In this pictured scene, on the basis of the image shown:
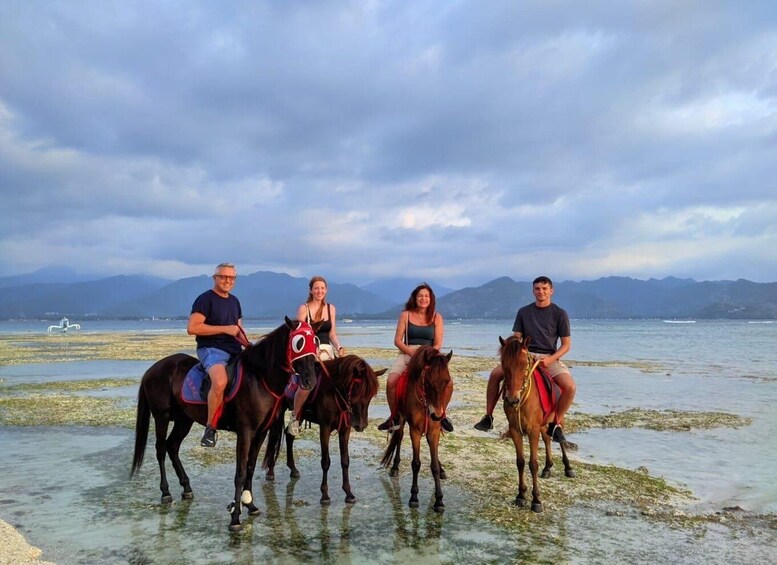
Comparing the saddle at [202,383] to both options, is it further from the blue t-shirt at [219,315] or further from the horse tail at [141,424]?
the horse tail at [141,424]

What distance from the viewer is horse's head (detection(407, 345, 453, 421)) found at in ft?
20.9

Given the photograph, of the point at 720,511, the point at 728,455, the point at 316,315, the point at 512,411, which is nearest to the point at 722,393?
the point at 728,455

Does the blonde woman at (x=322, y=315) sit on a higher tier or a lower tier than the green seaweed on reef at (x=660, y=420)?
higher

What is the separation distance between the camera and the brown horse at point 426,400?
20.9 ft

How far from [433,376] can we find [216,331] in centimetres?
281

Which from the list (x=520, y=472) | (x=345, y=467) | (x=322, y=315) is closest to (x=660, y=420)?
(x=520, y=472)

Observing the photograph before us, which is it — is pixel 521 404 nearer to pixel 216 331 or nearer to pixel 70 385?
pixel 216 331

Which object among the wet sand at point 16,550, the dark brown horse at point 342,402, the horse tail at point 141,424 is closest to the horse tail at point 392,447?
the dark brown horse at point 342,402

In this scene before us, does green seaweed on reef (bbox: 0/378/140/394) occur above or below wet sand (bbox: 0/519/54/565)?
below

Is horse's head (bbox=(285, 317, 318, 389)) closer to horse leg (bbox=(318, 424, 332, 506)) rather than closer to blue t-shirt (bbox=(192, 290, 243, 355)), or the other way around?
blue t-shirt (bbox=(192, 290, 243, 355))

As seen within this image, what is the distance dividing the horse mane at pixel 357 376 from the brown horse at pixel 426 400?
19.6 inches

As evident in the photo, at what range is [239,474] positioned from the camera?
600 centimetres

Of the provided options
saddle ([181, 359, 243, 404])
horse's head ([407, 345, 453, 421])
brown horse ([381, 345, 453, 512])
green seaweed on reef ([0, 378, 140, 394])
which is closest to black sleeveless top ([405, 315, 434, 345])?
brown horse ([381, 345, 453, 512])

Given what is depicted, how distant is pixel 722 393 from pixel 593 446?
1097 cm
